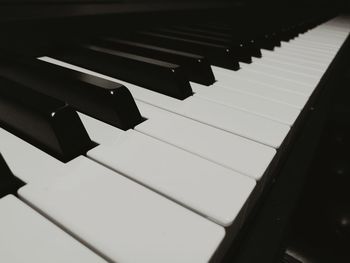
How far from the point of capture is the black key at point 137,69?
725 millimetres

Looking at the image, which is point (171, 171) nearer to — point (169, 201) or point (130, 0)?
point (169, 201)

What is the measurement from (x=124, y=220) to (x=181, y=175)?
11 centimetres

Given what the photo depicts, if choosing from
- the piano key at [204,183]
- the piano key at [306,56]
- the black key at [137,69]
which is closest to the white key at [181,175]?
the piano key at [204,183]

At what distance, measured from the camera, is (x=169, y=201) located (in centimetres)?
39

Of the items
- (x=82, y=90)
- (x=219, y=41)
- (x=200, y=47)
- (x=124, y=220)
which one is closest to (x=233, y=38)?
(x=219, y=41)

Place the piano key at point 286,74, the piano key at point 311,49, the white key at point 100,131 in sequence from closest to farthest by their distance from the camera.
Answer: the white key at point 100,131 → the piano key at point 286,74 → the piano key at point 311,49

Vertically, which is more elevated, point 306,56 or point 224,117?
point 224,117

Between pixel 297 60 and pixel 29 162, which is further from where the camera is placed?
pixel 297 60

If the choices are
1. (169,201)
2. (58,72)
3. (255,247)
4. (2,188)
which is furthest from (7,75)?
(255,247)

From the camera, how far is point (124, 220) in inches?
14.0

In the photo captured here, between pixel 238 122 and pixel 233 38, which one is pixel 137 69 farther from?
pixel 233 38

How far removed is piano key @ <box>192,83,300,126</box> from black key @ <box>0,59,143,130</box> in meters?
0.22

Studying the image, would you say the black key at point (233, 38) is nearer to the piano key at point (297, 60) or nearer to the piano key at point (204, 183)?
the piano key at point (297, 60)

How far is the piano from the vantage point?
341 mm
